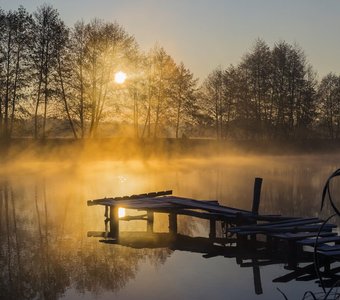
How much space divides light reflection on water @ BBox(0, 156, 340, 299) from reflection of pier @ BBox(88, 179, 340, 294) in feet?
1.42

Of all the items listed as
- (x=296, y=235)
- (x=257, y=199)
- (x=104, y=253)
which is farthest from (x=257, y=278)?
(x=257, y=199)

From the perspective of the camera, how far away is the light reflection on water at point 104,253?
32.5 ft

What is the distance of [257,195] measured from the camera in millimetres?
15125

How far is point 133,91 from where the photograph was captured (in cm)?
5431

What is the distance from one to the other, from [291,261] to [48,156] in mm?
36615

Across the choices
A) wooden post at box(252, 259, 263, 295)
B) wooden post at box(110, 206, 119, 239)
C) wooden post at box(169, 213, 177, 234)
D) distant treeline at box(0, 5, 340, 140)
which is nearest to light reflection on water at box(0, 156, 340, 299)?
wooden post at box(252, 259, 263, 295)

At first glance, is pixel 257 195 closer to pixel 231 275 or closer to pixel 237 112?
pixel 231 275

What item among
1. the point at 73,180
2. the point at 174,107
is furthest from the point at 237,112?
the point at 73,180

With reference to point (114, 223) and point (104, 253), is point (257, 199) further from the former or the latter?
point (104, 253)

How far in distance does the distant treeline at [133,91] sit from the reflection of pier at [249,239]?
3330 cm

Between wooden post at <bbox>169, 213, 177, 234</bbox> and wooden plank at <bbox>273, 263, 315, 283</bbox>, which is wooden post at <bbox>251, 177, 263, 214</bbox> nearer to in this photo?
wooden post at <bbox>169, 213, 177, 234</bbox>

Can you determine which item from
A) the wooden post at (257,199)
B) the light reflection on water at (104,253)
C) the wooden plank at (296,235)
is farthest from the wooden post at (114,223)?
the wooden plank at (296,235)

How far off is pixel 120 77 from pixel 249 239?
1581 inches

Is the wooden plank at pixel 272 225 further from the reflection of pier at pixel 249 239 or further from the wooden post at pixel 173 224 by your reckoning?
the wooden post at pixel 173 224
